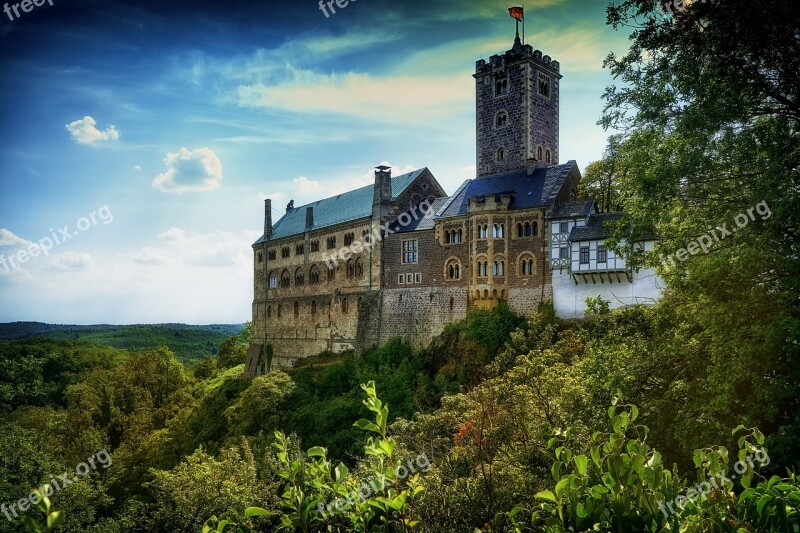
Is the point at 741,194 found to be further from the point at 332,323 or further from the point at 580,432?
the point at 332,323

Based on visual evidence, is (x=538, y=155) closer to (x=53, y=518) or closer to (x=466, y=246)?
(x=466, y=246)

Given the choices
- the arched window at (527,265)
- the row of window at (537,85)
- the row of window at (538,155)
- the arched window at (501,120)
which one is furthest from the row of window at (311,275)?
the row of window at (537,85)

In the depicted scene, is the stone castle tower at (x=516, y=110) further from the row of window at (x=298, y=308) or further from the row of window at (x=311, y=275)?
the row of window at (x=298, y=308)

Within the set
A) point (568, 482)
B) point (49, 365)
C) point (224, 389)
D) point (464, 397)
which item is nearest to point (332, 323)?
point (224, 389)

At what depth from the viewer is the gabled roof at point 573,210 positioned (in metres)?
35.4

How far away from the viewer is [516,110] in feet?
143

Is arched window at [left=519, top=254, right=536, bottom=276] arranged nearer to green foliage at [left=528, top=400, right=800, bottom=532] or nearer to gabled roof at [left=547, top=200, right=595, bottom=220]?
gabled roof at [left=547, top=200, right=595, bottom=220]

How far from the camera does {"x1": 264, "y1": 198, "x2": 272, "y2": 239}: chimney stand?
201 feet

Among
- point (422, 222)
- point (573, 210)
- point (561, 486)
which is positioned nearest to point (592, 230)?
point (573, 210)

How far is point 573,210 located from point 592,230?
1.86 m

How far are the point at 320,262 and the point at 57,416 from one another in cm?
2394

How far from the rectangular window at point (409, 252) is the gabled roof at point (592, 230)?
Answer: 38.4 feet

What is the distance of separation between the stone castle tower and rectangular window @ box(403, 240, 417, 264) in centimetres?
686

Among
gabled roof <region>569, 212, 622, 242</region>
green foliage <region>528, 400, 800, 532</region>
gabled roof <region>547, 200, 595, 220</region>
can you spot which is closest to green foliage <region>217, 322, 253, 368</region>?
gabled roof <region>547, 200, 595, 220</region>
